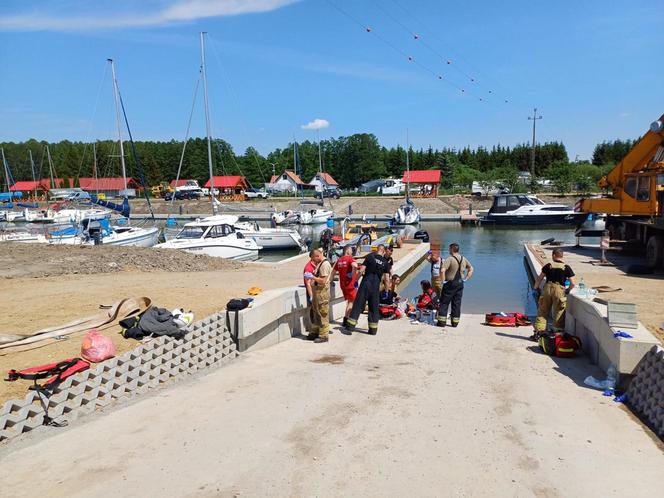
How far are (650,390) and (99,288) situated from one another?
40.2 ft

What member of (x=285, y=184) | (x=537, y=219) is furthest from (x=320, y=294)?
(x=285, y=184)

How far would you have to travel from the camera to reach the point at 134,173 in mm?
99875

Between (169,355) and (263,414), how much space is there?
217 cm

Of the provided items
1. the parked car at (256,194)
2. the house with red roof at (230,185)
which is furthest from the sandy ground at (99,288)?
the house with red roof at (230,185)

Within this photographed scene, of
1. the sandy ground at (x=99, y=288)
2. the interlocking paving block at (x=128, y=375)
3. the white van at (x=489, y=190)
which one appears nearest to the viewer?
the interlocking paving block at (x=128, y=375)

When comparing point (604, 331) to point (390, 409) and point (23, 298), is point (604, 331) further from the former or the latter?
point (23, 298)

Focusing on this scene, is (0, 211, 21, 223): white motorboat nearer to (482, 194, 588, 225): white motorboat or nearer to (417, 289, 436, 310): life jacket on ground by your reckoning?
(482, 194, 588, 225): white motorboat

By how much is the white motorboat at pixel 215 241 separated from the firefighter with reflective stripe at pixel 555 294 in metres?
17.7

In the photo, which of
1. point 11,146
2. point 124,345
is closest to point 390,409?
point 124,345

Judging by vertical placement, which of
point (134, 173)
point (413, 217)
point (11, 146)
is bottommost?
point (413, 217)

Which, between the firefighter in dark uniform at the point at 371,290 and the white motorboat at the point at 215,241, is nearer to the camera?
the firefighter in dark uniform at the point at 371,290

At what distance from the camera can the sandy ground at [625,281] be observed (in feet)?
32.7

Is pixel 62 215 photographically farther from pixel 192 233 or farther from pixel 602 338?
pixel 602 338

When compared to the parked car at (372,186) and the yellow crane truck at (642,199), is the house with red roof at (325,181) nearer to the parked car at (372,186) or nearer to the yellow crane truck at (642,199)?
the parked car at (372,186)
